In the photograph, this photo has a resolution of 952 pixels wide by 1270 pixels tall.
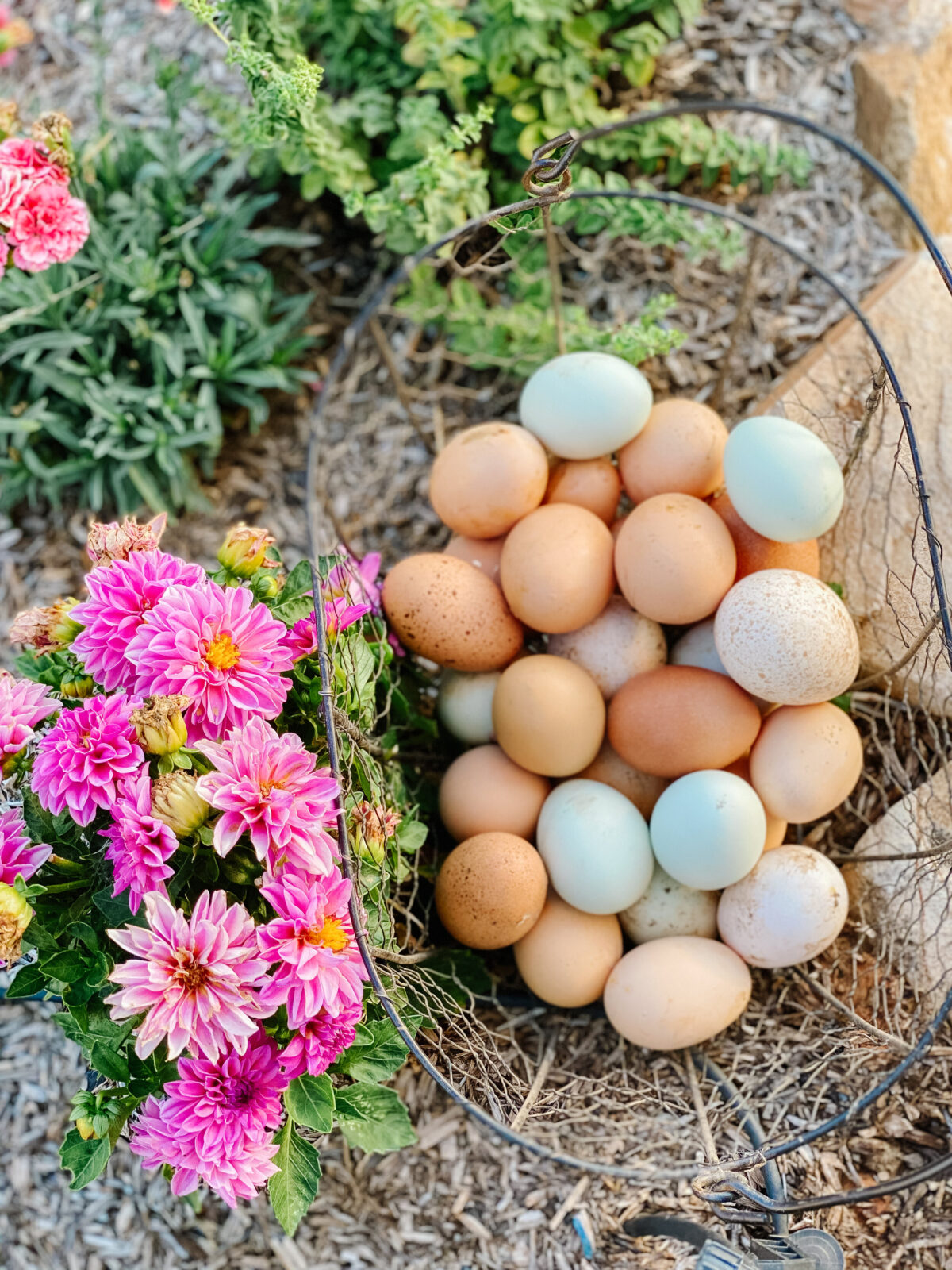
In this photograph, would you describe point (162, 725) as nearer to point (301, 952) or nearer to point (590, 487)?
point (301, 952)

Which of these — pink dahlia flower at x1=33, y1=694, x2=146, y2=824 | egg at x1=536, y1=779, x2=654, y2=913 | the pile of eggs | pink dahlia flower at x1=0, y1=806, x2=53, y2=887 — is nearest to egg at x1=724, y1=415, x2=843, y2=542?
the pile of eggs

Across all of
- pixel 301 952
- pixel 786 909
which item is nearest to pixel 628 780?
pixel 786 909

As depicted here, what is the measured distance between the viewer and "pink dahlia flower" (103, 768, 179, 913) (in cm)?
87

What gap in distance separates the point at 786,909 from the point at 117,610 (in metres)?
0.83

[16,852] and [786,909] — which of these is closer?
[16,852]

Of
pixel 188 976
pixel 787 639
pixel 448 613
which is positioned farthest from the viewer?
pixel 448 613

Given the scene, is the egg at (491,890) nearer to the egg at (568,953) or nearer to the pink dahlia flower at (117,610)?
the egg at (568,953)

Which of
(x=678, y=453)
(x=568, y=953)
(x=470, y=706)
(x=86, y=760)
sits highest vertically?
(x=678, y=453)

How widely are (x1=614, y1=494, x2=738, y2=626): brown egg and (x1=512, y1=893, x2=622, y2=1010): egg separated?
1.28 ft

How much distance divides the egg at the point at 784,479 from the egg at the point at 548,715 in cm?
30

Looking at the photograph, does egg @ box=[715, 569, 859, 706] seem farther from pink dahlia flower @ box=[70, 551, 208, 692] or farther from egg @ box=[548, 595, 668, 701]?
pink dahlia flower @ box=[70, 551, 208, 692]

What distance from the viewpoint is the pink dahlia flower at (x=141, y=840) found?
874mm

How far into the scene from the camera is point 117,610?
0.95 m

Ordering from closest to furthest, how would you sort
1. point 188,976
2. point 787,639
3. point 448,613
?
point 188,976, point 787,639, point 448,613
